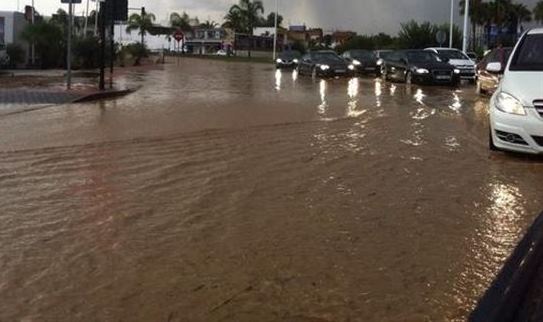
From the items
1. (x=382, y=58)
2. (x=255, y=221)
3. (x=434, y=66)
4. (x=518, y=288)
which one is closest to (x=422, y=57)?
(x=434, y=66)

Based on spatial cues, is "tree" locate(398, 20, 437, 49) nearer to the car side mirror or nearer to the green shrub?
the green shrub

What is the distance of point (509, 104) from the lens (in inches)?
348

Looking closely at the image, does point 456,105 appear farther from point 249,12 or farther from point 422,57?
point 249,12

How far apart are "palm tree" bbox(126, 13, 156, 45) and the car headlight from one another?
109 m

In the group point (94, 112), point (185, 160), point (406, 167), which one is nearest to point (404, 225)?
point (406, 167)

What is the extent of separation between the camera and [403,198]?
7246 millimetres

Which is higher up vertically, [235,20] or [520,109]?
[235,20]

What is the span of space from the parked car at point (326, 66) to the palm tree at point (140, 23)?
8117cm

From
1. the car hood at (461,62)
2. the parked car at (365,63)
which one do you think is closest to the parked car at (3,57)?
the parked car at (365,63)

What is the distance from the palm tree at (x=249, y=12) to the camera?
112875 millimetres

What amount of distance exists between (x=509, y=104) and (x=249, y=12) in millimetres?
107249

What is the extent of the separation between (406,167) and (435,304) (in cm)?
471

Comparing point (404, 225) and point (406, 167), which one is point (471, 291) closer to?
point (404, 225)

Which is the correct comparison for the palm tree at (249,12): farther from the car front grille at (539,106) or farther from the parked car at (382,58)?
the car front grille at (539,106)
